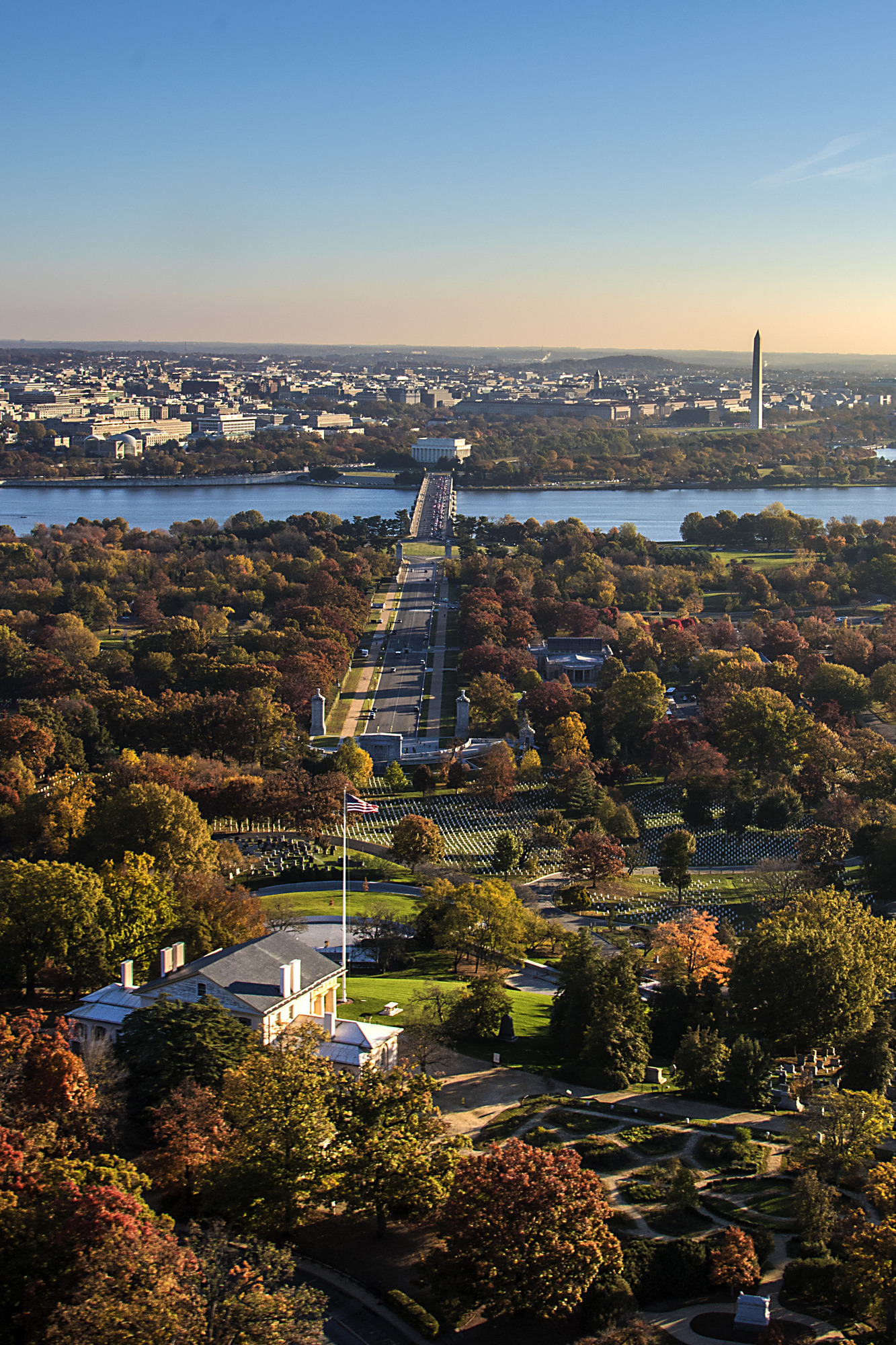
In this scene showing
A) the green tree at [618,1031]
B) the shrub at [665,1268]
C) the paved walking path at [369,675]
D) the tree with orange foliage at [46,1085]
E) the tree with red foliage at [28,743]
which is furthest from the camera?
the paved walking path at [369,675]

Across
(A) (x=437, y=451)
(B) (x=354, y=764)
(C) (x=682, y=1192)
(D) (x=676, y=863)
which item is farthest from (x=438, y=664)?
(A) (x=437, y=451)

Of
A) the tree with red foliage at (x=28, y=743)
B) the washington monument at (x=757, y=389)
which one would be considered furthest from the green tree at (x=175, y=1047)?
the washington monument at (x=757, y=389)

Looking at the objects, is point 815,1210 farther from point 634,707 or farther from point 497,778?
point 634,707

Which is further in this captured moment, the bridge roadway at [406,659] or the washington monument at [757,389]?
the washington monument at [757,389]

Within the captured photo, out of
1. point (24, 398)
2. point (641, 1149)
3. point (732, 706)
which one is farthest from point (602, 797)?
point (24, 398)

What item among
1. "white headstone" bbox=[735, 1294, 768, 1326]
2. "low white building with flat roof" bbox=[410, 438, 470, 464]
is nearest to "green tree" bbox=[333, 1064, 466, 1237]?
"white headstone" bbox=[735, 1294, 768, 1326]

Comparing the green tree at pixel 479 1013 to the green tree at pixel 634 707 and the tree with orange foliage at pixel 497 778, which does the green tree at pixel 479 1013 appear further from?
the green tree at pixel 634 707
